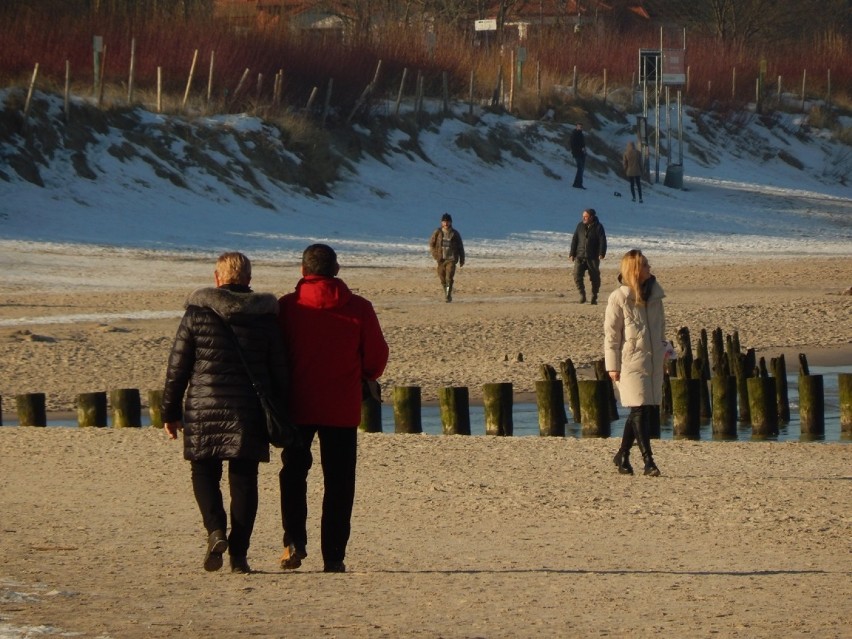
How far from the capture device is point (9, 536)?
8852 millimetres

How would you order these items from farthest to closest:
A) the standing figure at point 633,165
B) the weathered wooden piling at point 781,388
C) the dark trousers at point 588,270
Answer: the standing figure at point 633,165 → the dark trousers at point 588,270 → the weathered wooden piling at point 781,388

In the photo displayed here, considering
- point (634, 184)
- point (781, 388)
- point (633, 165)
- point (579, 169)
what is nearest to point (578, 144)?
point (579, 169)

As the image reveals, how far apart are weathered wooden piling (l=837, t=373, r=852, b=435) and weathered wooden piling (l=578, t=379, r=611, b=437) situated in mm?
1874

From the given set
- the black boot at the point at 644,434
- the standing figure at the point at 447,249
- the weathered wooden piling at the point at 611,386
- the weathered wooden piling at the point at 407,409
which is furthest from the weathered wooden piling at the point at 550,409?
the standing figure at the point at 447,249

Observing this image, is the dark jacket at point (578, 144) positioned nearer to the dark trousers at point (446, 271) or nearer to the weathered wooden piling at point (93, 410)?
the dark trousers at point (446, 271)

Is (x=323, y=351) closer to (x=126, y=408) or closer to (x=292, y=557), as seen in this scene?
(x=292, y=557)

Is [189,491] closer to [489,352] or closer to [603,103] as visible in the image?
[489,352]

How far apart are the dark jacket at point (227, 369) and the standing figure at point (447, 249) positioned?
1646cm

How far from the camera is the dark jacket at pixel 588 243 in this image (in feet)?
78.4

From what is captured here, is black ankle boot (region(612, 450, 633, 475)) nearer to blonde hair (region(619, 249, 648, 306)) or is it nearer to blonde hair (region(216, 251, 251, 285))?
blonde hair (region(619, 249, 648, 306))

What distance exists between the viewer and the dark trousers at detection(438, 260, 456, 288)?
24.1 meters

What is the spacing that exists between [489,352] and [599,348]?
4.08ft

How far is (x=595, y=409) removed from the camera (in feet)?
46.0

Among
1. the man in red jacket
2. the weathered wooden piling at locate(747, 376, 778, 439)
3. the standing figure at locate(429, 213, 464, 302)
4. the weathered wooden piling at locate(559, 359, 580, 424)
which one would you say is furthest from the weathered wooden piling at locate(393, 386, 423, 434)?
the standing figure at locate(429, 213, 464, 302)
